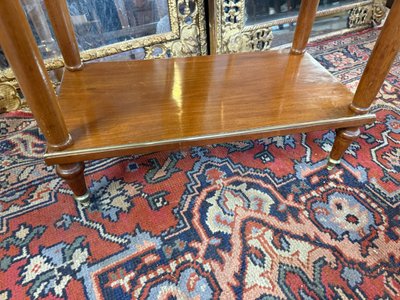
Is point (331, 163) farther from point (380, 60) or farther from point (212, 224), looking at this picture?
point (212, 224)

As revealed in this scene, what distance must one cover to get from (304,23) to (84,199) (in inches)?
38.2

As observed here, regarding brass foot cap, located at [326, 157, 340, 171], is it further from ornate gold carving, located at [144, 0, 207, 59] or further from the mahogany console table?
ornate gold carving, located at [144, 0, 207, 59]

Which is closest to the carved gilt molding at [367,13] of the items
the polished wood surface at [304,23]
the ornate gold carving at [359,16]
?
the ornate gold carving at [359,16]

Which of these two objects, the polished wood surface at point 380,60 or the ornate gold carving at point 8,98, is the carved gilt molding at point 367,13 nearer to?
the polished wood surface at point 380,60

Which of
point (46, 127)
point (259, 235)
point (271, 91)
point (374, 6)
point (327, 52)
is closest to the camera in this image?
point (46, 127)

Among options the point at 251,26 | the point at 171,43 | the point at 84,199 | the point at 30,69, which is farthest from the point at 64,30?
the point at 251,26

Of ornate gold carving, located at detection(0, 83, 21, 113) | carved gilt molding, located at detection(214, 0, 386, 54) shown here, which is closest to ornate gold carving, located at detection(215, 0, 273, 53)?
carved gilt molding, located at detection(214, 0, 386, 54)

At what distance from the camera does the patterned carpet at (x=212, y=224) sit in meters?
0.67

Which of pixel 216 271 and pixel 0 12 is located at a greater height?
pixel 0 12

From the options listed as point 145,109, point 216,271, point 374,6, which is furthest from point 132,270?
point 374,6

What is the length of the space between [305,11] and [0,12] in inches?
36.3

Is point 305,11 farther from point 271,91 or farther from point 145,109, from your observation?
point 145,109

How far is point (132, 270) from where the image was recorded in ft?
2.26

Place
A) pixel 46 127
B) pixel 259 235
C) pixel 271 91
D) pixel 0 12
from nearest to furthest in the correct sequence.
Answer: pixel 0 12 → pixel 46 127 → pixel 259 235 → pixel 271 91
